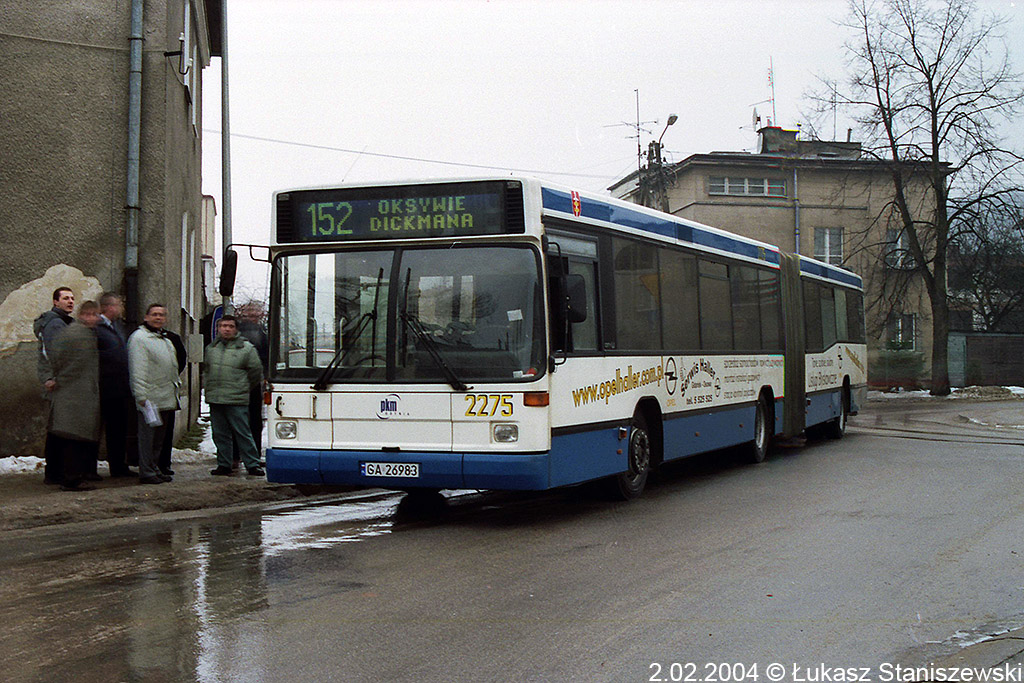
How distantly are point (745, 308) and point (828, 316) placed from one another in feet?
15.9

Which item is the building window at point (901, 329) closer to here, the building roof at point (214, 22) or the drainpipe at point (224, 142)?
the building roof at point (214, 22)

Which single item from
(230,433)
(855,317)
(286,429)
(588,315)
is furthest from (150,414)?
(855,317)

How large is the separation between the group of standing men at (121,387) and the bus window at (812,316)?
905 centimetres

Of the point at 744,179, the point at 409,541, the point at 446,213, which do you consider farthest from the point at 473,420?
the point at 744,179

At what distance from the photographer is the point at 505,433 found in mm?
9312

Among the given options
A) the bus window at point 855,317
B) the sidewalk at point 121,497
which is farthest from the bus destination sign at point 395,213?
the bus window at point 855,317

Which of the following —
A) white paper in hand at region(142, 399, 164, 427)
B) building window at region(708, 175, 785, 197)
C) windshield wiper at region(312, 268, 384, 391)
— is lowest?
white paper in hand at region(142, 399, 164, 427)

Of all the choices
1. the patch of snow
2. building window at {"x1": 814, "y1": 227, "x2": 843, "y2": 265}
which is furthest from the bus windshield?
building window at {"x1": 814, "y1": 227, "x2": 843, "y2": 265}

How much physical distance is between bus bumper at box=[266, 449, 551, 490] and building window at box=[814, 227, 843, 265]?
4506 cm

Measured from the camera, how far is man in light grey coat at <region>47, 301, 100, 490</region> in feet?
36.3

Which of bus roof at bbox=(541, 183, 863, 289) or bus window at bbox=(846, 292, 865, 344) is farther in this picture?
bus window at bbox=(846, 292, 865, 344)

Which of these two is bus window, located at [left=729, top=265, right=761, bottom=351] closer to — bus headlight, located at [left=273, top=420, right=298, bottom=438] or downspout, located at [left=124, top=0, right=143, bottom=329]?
bus headlight, located at [left=273, top=420, right=298, bottom=438]

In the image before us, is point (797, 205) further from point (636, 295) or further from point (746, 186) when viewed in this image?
point (636, 295)

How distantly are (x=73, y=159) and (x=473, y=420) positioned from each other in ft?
23.8
